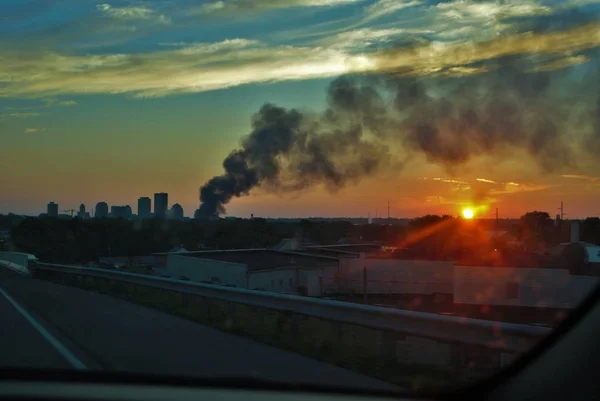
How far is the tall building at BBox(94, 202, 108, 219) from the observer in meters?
43.0

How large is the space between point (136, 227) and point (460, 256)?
20.1 m

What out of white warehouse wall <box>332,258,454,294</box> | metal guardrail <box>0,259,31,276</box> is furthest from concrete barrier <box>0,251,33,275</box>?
white warehouse wall <box>332,258,454,294</box>

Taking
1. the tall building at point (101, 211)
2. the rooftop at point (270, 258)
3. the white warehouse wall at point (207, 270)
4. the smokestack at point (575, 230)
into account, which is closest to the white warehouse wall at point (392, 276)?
the rooftop at point (270, 258)

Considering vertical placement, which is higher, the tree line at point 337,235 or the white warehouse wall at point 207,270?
the tree line at point 337,235

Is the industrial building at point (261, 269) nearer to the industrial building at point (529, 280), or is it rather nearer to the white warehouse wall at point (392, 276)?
the white warehouse wall at point (392, 276)

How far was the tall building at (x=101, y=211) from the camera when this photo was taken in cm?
4300

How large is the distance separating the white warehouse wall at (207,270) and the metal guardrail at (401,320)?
0.41 metres

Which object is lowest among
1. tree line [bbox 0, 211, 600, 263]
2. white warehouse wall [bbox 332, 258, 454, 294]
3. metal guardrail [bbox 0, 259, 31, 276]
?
metal guardrail [bbox 0, 259, 31, 276]

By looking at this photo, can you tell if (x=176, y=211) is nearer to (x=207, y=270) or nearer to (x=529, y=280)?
(x=207, y=270)

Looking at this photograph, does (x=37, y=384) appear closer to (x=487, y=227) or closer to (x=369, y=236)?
(x=487, y=227)

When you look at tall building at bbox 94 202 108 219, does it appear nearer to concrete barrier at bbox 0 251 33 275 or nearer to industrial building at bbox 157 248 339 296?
concrete barrier at bbox 0 251 33 275

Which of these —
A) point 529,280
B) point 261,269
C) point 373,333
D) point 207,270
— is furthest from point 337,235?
point 529,280

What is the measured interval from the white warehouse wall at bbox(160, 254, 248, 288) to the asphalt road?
1215mm

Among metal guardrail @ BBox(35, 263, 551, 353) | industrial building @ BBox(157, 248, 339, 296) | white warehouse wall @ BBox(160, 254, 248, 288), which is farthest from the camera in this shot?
white warehouse wall @ BBox(160, 254, 248, 288)
